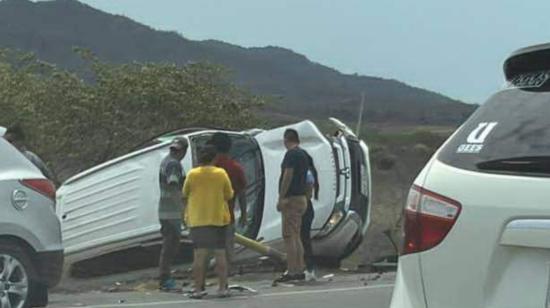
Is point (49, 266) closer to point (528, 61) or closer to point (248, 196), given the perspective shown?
point (248, 196)

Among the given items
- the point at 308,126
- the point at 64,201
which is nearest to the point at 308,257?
the point at 308,126

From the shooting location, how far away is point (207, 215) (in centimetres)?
1091

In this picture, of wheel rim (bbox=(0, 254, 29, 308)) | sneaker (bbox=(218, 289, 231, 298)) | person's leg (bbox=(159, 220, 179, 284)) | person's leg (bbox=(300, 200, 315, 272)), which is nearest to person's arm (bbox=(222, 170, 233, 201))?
sneaker (bbox=(218, 289, 231, 298))

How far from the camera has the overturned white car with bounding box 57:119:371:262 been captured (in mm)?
13406

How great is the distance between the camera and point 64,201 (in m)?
13.9

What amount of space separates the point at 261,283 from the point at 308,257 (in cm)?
68

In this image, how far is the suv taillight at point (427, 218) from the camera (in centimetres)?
393

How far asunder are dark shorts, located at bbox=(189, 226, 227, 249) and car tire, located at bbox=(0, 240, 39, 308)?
2.26m

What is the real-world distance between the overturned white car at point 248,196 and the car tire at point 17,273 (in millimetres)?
4136

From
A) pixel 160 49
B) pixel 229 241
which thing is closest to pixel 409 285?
pixel 229 241

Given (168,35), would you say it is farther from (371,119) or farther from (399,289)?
(399,289)

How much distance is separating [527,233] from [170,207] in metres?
8.64

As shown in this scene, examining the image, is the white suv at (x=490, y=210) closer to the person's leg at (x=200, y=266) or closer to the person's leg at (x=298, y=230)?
the person's leg at (x=200, y=266)

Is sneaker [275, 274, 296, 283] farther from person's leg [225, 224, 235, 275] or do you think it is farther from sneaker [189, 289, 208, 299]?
sneaker [189, 289, 208, 299]
